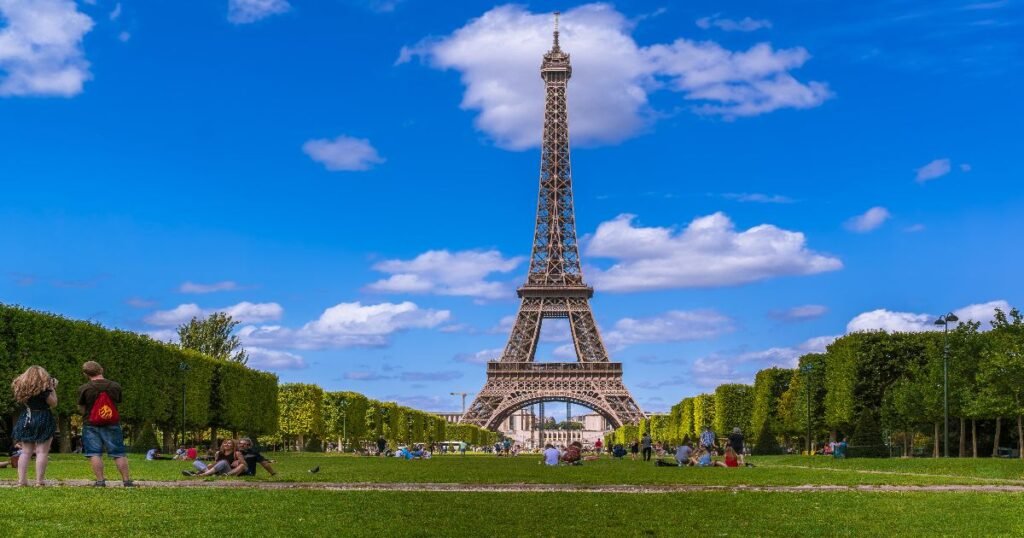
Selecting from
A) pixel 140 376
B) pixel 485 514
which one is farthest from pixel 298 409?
pixel 485 514

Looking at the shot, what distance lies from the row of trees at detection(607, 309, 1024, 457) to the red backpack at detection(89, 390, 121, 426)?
34.9 meters

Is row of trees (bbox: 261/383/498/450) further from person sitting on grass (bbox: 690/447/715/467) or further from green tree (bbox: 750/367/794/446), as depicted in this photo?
person sitting on grass (bbox: 690/447/715/467)

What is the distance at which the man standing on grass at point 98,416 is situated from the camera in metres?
16.2

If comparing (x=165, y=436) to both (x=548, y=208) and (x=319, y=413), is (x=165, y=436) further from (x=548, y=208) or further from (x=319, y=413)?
(x=548, y=208)

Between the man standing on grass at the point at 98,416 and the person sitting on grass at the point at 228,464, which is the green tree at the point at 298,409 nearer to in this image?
the person sitting on grass at the point at 228,464

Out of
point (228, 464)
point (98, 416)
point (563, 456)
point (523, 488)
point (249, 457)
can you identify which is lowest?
point (563, 456)

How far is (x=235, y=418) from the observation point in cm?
6100

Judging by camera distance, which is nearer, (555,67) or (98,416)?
(98,416)

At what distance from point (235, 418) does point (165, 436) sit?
14.3 ft

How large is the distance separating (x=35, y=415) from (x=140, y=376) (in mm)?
34683

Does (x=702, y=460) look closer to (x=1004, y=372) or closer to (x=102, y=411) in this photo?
(x=1004, y=372)

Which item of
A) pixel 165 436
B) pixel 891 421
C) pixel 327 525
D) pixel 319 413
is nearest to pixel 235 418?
pixel 165 436

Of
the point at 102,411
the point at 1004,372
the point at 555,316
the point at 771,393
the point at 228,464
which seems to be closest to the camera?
the point at 102,411

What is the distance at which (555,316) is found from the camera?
363 ft
